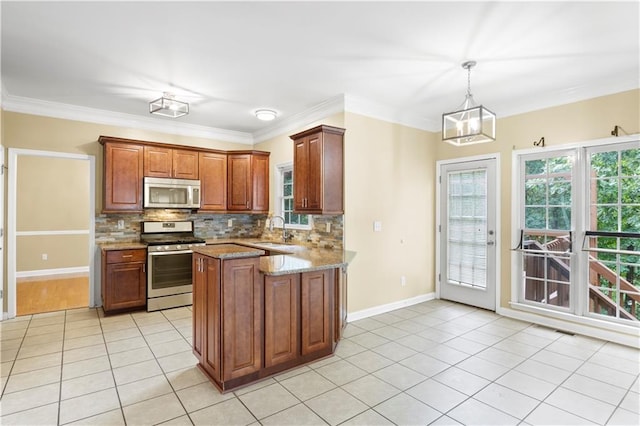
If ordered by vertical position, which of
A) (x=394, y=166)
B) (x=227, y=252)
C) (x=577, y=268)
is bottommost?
(x=577, y=268)

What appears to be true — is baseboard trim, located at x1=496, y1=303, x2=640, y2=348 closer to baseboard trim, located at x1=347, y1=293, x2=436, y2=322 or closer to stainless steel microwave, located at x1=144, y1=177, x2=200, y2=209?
baseboard trim, located at x1=347, y1=293, x2=436, y2=322

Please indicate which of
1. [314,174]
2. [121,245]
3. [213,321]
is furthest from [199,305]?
[121,245]

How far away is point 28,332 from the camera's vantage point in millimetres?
3883

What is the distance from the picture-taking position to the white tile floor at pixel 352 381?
2.32 metres

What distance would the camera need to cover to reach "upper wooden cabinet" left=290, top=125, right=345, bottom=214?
4.13 m

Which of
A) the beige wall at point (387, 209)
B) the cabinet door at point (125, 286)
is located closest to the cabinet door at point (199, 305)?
the beige wall at point (387, 209)

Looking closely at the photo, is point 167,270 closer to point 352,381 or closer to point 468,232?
point 352,381

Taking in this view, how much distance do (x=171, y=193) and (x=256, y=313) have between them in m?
3.30

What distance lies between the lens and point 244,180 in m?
5.78

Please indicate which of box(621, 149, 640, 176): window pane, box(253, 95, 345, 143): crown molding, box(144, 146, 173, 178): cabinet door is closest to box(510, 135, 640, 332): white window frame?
box(621, 149, 640, 176): window pane

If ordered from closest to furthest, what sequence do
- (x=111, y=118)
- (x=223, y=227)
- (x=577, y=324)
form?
1. (x=577, y=324)
2. (x=111, y=118)
3. (x=223, y=227)

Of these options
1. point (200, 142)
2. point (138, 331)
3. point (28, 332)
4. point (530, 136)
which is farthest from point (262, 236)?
point (530, 136)

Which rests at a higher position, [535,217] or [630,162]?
[630,162]

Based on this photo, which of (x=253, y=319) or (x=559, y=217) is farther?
(x=559, y=217)
